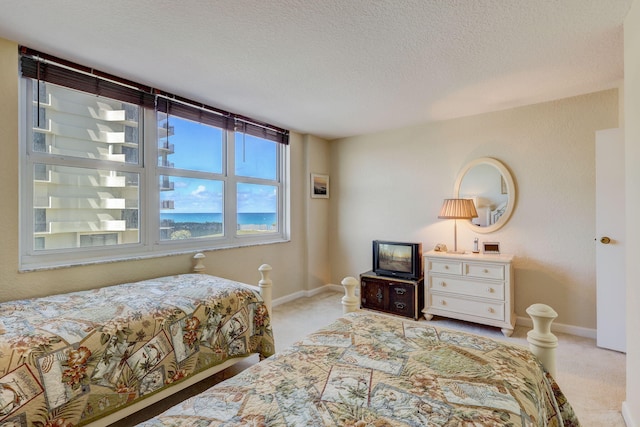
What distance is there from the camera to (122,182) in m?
2.63

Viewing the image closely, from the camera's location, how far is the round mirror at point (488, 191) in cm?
326

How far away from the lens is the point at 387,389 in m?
0.99

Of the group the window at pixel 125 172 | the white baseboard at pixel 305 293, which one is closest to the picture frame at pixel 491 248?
the white baseboard at pixel 305 293

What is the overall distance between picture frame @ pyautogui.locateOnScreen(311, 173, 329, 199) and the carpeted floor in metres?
1.61

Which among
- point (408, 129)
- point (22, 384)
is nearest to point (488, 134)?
point (408, 129)

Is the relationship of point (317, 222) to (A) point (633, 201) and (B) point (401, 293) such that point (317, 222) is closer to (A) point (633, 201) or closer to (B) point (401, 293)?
(B) point (401, 293)

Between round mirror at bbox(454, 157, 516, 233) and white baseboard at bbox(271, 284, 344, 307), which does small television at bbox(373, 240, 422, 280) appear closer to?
round mirror at bbox(454, 157, 516, 233)

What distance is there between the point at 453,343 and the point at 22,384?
5.98 ft

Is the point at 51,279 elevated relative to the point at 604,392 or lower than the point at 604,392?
elevated

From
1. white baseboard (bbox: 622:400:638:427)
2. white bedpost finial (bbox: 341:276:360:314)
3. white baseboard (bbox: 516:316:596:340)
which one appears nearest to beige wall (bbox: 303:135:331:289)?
white bedpost finial (bbox: 341:276:360:314)

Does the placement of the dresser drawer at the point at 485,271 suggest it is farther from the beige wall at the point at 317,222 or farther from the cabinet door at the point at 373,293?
the beige wall at the point at 317,222

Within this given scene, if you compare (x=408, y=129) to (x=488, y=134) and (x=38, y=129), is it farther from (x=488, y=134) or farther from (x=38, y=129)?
(x=38, y=129)

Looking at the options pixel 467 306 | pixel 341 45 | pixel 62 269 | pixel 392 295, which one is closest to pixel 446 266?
pixel 467 306

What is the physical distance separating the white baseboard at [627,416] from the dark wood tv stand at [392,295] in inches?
68.2
